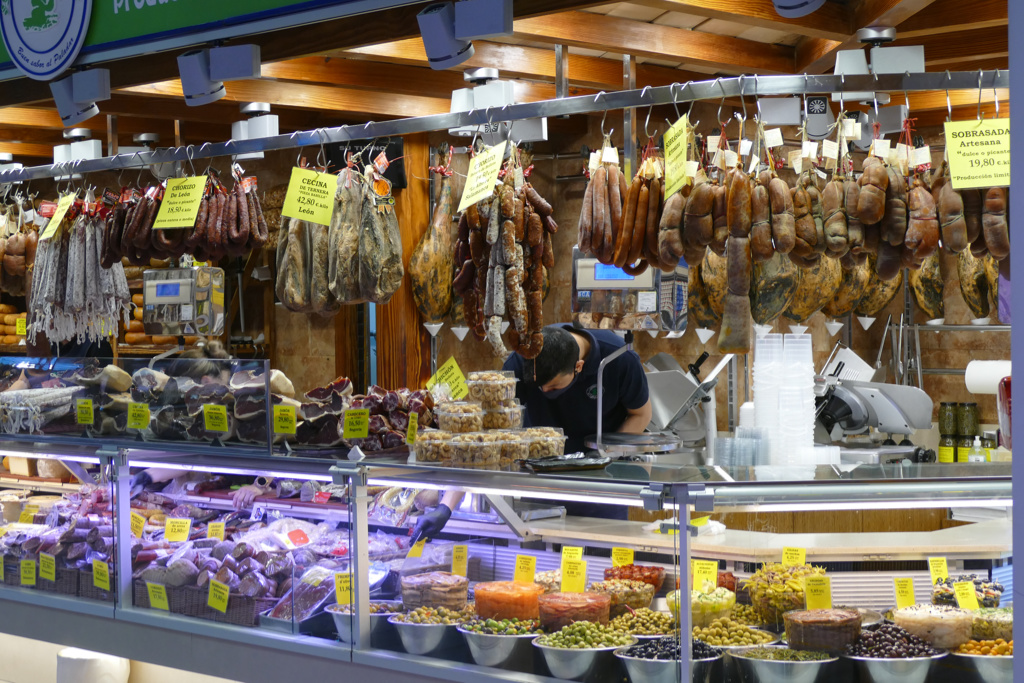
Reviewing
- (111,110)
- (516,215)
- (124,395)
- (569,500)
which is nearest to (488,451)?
(569,500)

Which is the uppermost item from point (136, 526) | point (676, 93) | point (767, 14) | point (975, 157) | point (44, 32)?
point (767, 14)

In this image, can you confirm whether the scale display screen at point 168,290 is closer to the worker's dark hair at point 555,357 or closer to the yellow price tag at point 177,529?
the yellow price tag at point 177,529

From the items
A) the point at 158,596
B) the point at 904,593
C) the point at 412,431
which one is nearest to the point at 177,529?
the point at 158,596

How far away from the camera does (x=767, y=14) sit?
13.0ft

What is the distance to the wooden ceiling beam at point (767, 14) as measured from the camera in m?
3.86

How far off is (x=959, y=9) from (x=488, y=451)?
9.42ft

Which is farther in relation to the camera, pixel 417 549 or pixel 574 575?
pixel 417 549

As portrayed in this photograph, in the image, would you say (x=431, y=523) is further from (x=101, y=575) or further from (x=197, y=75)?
(x=197, y=75)

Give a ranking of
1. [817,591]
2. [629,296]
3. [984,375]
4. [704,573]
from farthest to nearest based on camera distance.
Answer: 1. [984,375]
2. [629,296]
3. [817,591]
4. [704,573]

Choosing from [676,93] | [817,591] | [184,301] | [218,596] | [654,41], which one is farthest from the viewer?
[184,301]

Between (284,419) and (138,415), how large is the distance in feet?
2.36

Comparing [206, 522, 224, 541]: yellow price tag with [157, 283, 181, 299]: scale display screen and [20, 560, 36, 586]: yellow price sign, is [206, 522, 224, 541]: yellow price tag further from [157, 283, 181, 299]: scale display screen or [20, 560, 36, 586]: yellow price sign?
[157, 283, 181, 299]: scale display screen

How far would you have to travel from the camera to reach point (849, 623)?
2.85 m

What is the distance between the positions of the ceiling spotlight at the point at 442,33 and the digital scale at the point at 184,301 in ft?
7.21
